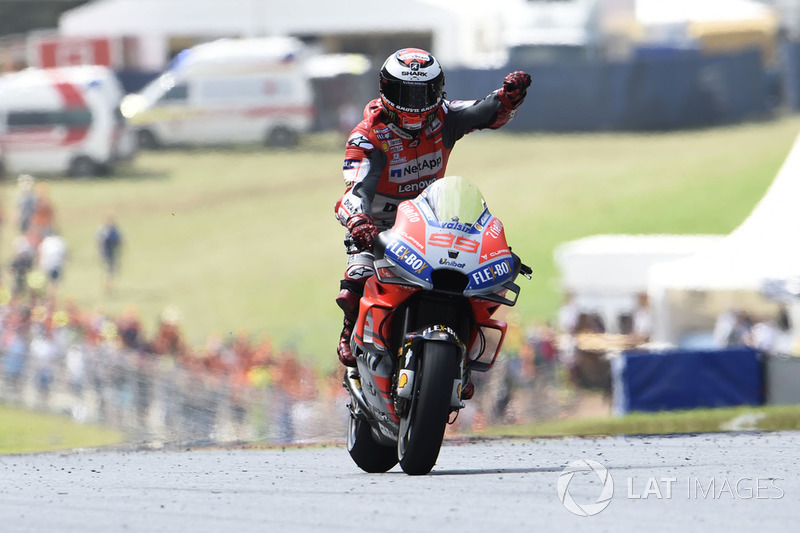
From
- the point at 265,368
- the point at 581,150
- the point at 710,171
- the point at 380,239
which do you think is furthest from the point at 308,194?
the point at 380,239

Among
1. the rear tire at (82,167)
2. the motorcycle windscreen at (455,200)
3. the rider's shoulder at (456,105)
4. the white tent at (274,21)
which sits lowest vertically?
the rear tire at (82,167)

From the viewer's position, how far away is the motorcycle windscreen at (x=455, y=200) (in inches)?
269

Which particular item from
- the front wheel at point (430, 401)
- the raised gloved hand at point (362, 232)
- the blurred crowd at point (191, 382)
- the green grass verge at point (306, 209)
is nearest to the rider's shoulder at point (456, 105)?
the raised gloved hand at point (362, 232)

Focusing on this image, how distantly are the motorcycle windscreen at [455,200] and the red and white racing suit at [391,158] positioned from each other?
38 cm

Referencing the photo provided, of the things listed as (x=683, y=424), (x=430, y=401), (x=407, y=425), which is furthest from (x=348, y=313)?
(x=683, y=424)

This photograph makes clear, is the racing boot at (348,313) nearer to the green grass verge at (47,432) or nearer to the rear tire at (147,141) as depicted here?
the green grass verge at (47,432)

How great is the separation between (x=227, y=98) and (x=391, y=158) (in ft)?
95.0

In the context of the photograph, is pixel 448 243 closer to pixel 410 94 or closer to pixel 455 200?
pixel 455 200

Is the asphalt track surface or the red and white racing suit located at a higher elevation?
the red and white racing suit

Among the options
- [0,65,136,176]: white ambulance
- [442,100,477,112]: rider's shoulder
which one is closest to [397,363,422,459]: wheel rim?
[442,100,477,112]: rider's shoulder

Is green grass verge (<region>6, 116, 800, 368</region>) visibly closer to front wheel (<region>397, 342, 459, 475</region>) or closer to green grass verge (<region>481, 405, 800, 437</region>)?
green grass verge (<region>481, 405, 800, 437</region>)

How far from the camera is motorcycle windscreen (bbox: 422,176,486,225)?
6.84 m

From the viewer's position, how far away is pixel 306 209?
3419 cm

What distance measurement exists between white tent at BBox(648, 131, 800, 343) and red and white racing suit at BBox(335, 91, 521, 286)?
9.49 metres
